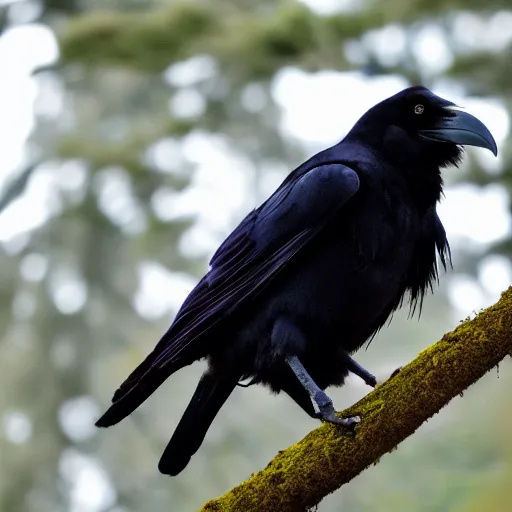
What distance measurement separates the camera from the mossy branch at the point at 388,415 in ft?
9.18

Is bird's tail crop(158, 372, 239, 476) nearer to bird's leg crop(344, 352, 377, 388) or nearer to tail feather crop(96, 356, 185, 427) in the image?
tail feather crop(96, 356, 185, 427)

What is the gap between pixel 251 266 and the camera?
3678 mm

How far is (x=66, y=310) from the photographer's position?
7312 mm

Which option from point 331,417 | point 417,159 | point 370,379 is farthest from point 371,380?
point 417,159

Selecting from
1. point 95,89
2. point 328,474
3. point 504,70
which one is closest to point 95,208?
point 95,89

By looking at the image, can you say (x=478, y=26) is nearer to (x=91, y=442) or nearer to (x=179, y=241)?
(x=179, y=241)

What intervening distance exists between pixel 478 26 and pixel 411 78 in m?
0.88

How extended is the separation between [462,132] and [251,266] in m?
1.06

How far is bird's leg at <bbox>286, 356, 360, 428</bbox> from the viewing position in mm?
2951

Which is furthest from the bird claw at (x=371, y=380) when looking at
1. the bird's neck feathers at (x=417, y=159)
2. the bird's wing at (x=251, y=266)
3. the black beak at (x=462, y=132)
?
the black beak at (x=462, y=132)

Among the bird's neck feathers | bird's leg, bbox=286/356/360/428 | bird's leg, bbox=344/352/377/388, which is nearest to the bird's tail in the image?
bird's leg, bbox=286/356/360/428

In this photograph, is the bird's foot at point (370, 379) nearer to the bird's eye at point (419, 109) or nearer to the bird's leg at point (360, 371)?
the bird's leg at point (360, 371)

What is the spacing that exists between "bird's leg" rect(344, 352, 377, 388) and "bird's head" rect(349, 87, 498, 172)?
2.85 ft

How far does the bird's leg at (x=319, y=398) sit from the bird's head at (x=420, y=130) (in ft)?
3.30
